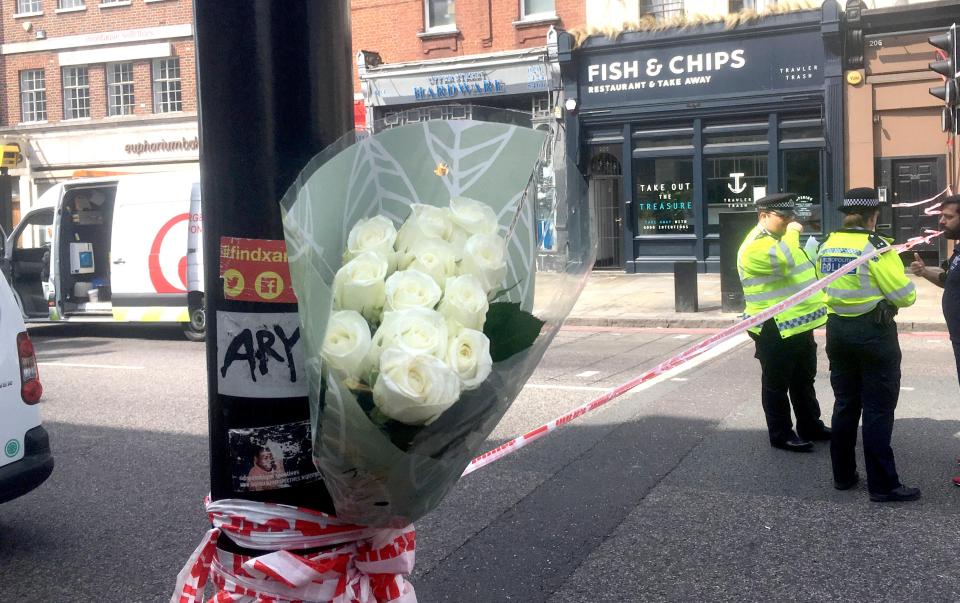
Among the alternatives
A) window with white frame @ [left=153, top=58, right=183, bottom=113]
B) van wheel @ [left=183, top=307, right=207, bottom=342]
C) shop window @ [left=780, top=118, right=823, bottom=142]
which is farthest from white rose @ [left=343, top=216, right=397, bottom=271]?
window with white frame @ [left=153, top=58, right=183, bottom=113]

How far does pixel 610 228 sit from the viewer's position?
2145 cm

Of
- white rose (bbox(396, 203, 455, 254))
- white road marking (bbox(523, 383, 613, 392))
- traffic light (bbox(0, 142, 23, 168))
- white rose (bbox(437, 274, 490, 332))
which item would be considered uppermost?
traffic light (bbox(0, 142, 23, 168))

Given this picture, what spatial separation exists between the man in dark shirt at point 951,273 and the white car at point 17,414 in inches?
193

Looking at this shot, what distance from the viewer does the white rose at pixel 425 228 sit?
1772 mm

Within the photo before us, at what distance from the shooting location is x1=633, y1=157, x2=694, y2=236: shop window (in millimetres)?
20375

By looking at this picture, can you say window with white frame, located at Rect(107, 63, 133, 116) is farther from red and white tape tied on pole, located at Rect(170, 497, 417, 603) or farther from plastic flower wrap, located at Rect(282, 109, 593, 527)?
plastic flower wrap, located at Rect(282, 109, 593, 527)

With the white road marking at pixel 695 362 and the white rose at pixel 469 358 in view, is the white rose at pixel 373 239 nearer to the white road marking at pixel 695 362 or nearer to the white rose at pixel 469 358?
the white rose at pixel 469 358

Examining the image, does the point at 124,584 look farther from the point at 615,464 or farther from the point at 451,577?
the point at 615,464

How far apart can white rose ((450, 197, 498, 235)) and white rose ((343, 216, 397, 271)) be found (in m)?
0.12

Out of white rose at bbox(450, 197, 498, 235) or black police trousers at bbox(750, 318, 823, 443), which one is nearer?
white rose at bbox(450, 197, 498, 235)

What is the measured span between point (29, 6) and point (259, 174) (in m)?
31.7

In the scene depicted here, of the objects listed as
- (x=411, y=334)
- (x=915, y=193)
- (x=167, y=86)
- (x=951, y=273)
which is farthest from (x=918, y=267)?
(x=167, y=86)

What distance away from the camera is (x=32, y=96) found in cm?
2938

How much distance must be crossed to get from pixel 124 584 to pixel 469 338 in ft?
11.8
